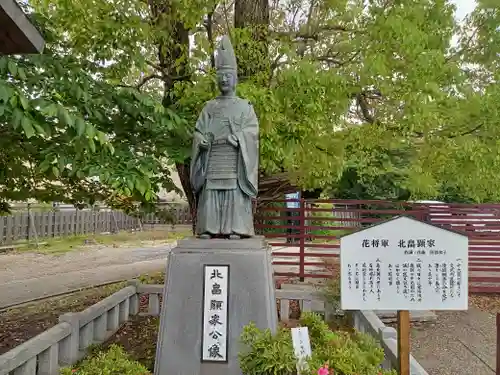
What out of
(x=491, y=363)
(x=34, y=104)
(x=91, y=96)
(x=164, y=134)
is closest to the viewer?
(x=34, y=104)

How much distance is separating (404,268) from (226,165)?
2050mm

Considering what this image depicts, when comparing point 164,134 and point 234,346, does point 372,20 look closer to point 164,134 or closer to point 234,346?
point 164,134

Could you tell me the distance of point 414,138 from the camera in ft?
21.5

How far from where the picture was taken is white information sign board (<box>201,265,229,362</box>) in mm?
3842

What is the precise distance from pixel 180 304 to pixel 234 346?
61 cm

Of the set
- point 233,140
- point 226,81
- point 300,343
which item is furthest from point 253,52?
point 300,343

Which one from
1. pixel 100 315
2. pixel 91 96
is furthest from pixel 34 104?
pixel 100 315

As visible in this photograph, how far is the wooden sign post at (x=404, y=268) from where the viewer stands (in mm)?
2941

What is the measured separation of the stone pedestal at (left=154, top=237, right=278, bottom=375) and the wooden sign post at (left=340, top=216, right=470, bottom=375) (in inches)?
43.2

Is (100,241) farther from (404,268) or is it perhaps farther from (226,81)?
(404,268)

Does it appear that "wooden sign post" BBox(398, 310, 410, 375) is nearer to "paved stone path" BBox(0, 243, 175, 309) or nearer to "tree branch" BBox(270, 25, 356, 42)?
"tree branch" BBox(270, 25, 356, 42)

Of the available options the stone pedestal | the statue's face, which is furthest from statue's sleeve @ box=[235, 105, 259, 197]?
the stone pedestal

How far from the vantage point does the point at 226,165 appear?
14.4 ft

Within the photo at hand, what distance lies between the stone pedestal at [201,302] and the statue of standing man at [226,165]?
0.96ft
